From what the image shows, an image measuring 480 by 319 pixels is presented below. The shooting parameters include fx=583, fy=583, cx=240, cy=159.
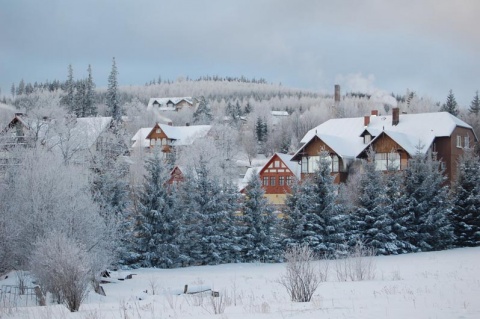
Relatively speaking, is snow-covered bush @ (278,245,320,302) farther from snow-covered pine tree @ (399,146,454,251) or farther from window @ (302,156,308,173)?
window @ (302,156,308,173)

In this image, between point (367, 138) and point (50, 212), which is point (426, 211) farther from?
point (50, 212)

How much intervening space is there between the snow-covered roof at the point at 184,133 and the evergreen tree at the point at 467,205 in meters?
58.6

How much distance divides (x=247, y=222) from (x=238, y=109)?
126300mm

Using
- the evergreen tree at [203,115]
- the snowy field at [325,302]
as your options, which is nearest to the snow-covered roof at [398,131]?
the snowy field at [325,302]

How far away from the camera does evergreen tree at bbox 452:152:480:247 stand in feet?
145

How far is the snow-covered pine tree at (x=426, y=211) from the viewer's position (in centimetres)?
4353

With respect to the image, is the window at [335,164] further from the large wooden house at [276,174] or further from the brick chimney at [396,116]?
the large wooden house at [276,174]

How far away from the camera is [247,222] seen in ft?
146

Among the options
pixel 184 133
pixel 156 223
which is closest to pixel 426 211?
pixel 156 223

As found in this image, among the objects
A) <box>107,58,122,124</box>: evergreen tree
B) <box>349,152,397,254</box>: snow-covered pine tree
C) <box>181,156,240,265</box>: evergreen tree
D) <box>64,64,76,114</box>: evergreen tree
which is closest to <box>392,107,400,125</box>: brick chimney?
<box>349,152,397,254</box>: snow-covered pine tree

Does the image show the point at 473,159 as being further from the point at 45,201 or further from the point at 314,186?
the point at 45,201

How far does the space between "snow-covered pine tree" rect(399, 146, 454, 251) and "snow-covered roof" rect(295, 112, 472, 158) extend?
13310 millimetres

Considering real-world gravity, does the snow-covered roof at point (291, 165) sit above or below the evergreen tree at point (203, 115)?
below

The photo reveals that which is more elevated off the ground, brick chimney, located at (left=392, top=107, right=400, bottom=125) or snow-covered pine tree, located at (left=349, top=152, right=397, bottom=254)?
brick chimney, located at (left=392, top=107, right=400, bottom=125)
